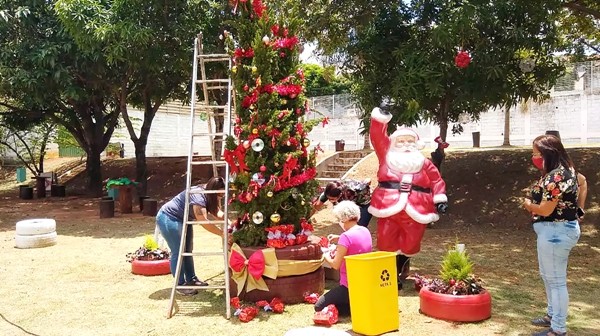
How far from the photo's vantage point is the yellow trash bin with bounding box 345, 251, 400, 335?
4.64 m

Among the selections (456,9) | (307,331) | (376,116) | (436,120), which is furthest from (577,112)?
(307,331)

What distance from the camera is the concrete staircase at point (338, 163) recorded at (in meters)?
16.2

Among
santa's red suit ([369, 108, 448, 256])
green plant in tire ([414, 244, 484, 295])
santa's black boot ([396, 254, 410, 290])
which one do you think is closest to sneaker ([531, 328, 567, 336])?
green plant in tire ([414, 244, 484, 295])

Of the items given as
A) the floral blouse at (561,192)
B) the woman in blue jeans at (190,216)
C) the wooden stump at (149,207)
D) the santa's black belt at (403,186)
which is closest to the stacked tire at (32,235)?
the wooden stump at (149,207)

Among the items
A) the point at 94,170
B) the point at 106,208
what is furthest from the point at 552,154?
the point at 94,170

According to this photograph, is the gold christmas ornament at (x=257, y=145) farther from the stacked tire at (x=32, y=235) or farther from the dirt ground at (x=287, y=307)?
the stacked tire at (x=32, y=235)

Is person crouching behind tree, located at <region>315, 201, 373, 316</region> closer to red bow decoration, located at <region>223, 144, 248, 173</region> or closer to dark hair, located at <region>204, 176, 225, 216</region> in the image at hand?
red bow decoration, located at <region>223, 144, 248, 173</region>

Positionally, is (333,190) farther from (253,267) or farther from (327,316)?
(327,316)

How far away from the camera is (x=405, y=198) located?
6059 mm

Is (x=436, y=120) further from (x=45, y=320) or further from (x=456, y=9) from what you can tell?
(x=45, y=320)

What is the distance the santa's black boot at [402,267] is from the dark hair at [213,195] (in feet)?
7.27

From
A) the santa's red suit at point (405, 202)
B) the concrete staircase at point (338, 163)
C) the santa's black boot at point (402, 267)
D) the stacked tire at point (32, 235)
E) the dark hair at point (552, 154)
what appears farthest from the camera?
the concrete staircase at point (338, 163)

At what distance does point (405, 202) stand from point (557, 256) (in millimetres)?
1921

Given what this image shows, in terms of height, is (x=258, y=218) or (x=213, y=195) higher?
(x=213, y=195)
